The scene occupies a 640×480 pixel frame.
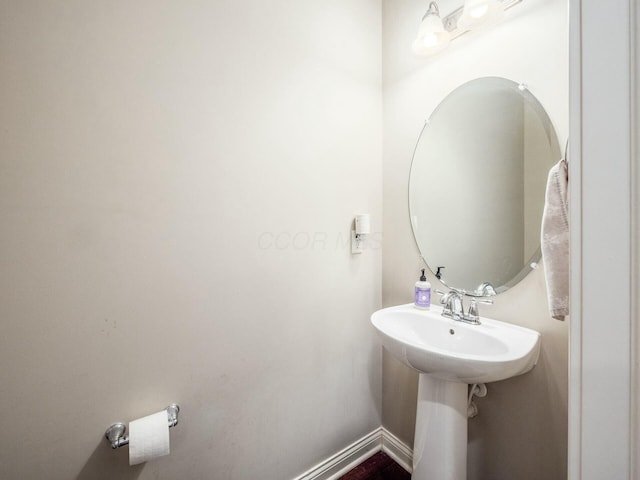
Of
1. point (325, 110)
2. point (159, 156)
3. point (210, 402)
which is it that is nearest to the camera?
point (159, 156)

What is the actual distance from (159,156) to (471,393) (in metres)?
1.48

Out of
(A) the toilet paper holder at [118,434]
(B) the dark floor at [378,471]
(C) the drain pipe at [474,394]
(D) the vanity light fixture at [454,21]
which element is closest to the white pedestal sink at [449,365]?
(C) the drain pipe at [474,394]

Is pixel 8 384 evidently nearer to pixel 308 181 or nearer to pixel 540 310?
pixel 308 181

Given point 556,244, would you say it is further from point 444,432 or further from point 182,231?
point 182,231

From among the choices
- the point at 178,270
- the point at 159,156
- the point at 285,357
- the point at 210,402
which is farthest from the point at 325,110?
the point at 210,402

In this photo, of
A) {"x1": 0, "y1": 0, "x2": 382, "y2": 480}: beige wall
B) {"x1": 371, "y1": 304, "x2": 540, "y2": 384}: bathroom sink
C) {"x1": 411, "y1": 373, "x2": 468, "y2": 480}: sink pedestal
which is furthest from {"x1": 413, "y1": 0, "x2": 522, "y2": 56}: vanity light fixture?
{"x1": 411, "y1": 373, "x2": 468, "y2": 480}: sink pedestal

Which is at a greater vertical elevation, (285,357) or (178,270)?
(178,270)

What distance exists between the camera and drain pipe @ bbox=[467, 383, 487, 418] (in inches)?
40.3

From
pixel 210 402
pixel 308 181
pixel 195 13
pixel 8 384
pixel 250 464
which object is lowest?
pixel 250 464

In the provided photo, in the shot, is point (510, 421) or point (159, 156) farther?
point (510, 421)

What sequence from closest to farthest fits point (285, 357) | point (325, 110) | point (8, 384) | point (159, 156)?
point (8, 384) < point (159, 156) < point (285, 357) < point (325, 110)

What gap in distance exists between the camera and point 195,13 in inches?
35.4

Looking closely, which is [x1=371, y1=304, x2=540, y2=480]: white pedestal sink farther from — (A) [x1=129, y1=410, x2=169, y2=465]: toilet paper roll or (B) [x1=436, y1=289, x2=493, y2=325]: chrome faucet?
(A) [x1=129, y1=410, x2=169, y2=465]: toilet paper roll

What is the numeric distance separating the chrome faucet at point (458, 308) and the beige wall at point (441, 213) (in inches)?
2.7
